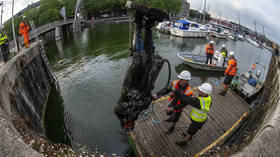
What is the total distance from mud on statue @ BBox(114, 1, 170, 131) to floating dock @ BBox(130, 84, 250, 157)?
189cm

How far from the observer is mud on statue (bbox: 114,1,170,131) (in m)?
4.27

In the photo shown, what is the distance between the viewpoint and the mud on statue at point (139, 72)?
14.0 ft

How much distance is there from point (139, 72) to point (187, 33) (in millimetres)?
34854

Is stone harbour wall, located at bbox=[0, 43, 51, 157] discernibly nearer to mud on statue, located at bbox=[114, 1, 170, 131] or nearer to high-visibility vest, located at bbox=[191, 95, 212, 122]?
mud on statue, located at bbox=[114, 1, 170, 131]

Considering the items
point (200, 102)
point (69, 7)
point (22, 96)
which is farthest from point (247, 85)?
point (69, 7)

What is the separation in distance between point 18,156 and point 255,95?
41.4 ft

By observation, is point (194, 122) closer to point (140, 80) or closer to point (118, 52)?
point (140, 80)

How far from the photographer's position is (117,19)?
58844 mm

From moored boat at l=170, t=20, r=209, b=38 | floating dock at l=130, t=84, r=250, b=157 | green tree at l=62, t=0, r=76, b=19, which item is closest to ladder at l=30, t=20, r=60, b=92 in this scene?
floating dock at l=130, t=84, r=250, b=157

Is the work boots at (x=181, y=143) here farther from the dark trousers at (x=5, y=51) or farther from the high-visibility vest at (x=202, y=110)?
the dark trousers at (x=5, y=51)

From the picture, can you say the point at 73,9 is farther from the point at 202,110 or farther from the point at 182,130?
the point at 202,110

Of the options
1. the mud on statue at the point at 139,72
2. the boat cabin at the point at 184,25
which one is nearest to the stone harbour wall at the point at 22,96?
the mud on statue at the point at 139,72

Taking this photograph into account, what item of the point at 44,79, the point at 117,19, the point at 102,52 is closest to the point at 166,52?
the point at 102,52

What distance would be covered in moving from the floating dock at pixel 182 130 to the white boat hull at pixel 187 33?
2923 centimetres
